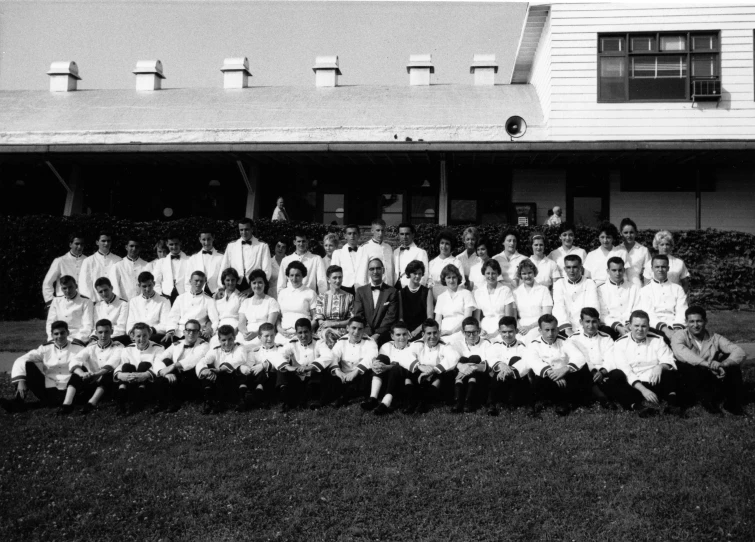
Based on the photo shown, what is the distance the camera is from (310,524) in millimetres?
4914

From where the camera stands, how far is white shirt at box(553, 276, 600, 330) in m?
8.03

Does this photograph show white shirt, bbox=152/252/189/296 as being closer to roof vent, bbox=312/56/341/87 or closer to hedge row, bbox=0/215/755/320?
hedge row, bbox=0/215/755/320

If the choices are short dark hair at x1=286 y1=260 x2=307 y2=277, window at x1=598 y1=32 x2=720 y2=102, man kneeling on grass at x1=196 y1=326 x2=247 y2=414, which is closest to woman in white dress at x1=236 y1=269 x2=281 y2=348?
short dark hair at x1=286 y1=260 x2=307 y2=277

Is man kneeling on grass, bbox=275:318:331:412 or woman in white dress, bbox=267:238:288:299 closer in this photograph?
man kneeling on grass, bbox=275:318:331:412

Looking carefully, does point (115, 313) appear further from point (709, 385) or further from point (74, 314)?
point (709, 385)

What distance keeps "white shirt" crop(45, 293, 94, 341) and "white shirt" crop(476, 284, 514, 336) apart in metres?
4.93

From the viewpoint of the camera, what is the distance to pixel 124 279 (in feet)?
31.8

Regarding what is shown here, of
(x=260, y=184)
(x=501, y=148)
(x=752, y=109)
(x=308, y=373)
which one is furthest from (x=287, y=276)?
(x=752, y=109)

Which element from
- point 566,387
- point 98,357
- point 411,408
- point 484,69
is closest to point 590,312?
point 566,387

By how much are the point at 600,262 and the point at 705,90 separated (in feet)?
26.1

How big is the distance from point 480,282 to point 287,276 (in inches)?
97.4

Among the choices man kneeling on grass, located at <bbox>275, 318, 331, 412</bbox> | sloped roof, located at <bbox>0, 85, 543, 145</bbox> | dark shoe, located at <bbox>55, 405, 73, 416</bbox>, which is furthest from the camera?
sloped roof, located at <bbox>0, 85, 543, 145</bbox>

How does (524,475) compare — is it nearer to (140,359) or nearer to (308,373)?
(308,373)

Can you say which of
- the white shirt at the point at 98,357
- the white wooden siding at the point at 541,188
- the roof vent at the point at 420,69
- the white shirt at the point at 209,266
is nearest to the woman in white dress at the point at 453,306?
the white shirt at the point at 209,266
